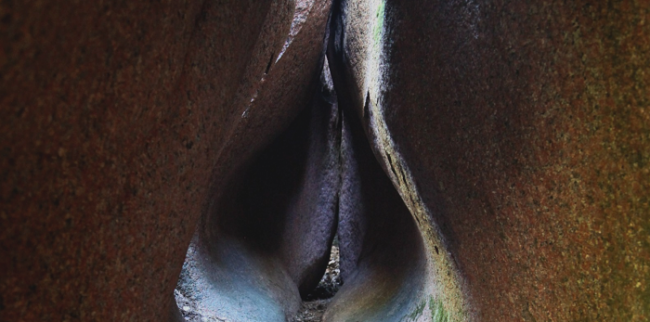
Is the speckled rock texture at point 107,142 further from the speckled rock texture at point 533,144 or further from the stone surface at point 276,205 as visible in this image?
the stone surface at point 276,205

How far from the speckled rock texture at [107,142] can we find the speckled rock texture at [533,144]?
738 mm

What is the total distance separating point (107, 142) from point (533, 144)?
118 centimetres

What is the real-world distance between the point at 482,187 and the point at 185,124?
41.1 inches

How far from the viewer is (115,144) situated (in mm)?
1095

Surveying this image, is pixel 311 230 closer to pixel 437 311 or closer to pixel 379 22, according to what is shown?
pixel 437 311

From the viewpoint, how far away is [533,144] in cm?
142

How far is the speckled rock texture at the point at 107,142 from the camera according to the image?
820mm

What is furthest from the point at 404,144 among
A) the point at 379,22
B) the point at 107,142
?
the point at 107,142

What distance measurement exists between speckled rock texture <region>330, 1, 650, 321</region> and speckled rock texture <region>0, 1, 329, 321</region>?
738mm

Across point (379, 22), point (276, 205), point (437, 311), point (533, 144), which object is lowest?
point (437, 311)

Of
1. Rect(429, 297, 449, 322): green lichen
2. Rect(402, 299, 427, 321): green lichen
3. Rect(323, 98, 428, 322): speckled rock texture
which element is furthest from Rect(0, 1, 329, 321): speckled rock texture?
Rect(323, 98, 428, 322): speckled rock texture

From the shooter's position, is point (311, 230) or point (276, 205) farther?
point (276, 205)

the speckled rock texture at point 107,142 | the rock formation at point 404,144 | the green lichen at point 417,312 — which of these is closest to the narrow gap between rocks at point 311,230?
the green lichen at point 417,312

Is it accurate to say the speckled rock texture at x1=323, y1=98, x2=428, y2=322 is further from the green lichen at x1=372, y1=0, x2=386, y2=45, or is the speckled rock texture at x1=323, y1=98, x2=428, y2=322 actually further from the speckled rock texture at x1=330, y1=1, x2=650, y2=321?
the green lichen at x1=372, y1=0, x2=386, y2=45
